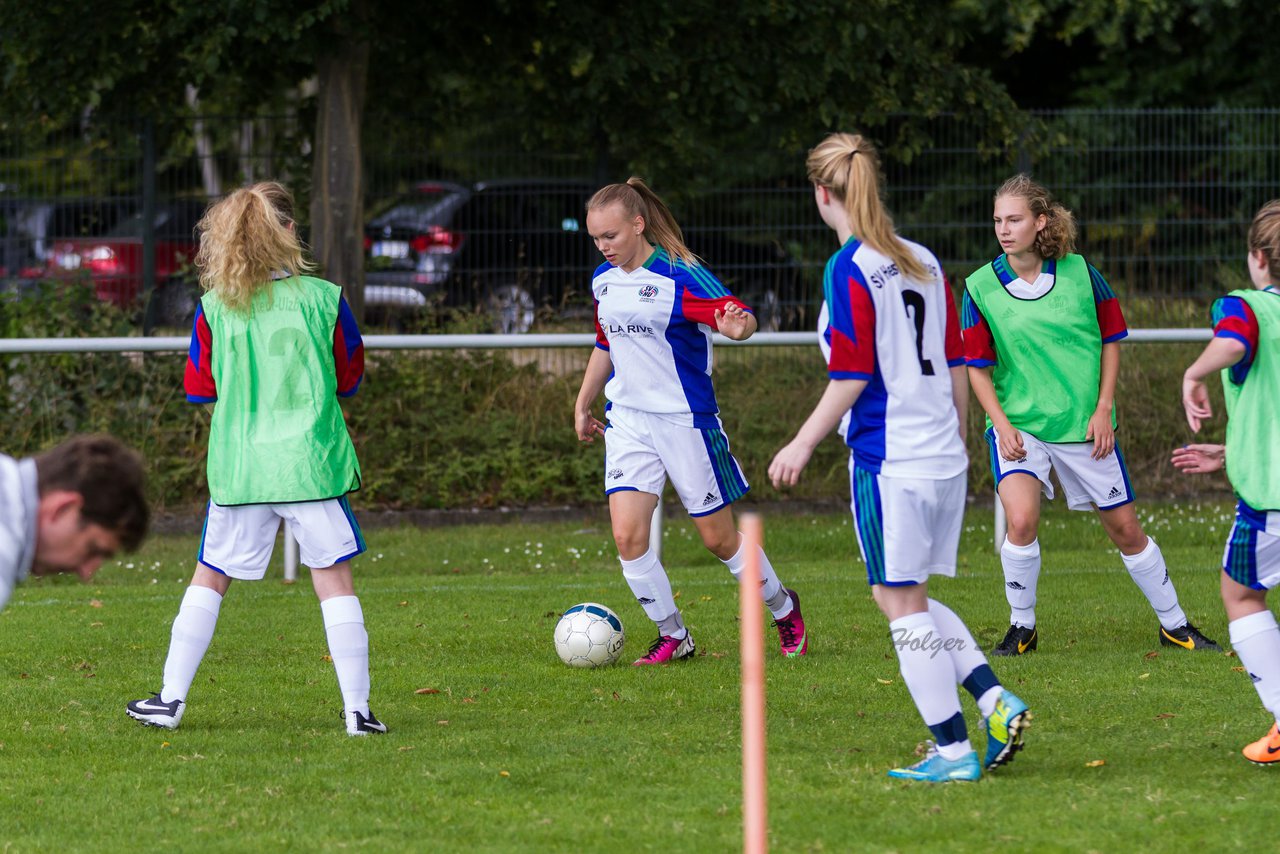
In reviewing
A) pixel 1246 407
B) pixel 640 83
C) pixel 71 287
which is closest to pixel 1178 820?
pixel 1246 407

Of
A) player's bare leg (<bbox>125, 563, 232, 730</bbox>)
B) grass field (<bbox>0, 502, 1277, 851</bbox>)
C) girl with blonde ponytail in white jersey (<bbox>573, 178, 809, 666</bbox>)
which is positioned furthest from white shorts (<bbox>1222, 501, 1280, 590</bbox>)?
player's bare leg (<bbox>125, 563, 232, 730</bbox>)

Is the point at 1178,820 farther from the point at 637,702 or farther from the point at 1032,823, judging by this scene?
the point at 637,702

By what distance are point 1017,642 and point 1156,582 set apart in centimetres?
66

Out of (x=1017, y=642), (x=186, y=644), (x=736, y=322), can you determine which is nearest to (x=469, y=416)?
(x=1017, y=642)

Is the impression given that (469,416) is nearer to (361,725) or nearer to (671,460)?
(671,460)

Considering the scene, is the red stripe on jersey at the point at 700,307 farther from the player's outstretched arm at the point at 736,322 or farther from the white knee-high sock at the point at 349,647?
the white knee-high sock at the point at 349,647

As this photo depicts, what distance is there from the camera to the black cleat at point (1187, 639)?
7.16 meters

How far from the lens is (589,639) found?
22.9ft

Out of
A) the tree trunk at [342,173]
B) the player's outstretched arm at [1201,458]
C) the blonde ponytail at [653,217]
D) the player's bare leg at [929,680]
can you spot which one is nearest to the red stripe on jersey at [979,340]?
the blonde ponytail at [653,217]

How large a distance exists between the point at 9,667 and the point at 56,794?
2262 millimetres

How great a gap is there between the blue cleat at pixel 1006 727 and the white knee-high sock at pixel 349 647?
2167mm

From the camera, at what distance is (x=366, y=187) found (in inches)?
545

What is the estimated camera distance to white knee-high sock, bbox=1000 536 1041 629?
7125mm

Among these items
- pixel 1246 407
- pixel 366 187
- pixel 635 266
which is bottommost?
pixel 1246 407
